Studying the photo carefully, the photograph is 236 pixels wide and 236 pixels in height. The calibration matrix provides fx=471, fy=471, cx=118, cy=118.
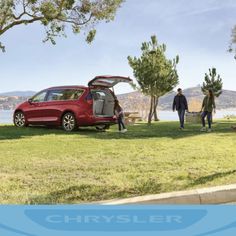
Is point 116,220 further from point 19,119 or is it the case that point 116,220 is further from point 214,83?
point 214,83

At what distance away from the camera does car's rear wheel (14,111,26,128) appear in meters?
18.9

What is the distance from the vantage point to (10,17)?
21734 mm

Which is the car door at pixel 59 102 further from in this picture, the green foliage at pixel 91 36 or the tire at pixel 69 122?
the green foliage at pixel 91 36

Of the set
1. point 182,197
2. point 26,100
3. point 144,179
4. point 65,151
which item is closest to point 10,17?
point 26,100

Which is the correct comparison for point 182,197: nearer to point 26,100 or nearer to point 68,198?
point 68,198

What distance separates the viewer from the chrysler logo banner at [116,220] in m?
2.66

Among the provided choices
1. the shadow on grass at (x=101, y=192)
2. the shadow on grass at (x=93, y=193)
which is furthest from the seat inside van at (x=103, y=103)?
the shadow on grass at (x=93, y=193)

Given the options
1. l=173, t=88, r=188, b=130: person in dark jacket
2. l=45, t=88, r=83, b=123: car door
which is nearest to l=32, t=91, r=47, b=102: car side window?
l=45, t=88, r=83, b=123: car door

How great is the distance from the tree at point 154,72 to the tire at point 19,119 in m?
20.3

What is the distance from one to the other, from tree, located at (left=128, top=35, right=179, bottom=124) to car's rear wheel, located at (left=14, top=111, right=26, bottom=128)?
20.3 meters

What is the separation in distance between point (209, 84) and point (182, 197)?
50.7 meters

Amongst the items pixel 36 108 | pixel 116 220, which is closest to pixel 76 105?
pixel 36 108

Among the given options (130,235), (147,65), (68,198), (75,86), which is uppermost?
(147,65)

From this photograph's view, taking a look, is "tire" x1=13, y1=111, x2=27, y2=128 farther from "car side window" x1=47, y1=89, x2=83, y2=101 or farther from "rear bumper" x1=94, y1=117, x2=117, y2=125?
"rear bumper" x1=94, y1=117, x2=117, y2=125
